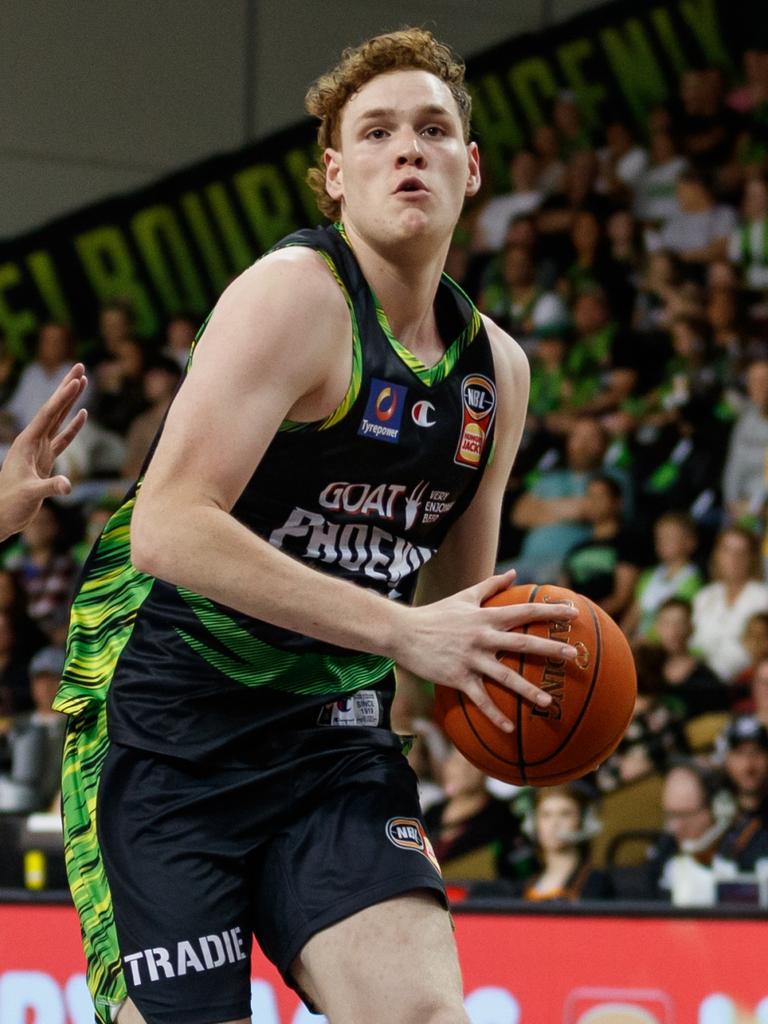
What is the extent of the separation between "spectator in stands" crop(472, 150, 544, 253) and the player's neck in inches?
312

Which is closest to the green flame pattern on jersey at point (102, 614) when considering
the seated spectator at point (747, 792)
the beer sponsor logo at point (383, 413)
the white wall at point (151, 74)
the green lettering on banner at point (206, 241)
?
the beer sponsor logo at point (383, 413)

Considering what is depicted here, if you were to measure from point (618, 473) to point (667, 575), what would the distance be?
96cm

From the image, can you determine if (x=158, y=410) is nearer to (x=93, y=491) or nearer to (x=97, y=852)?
(x=93, y=491)

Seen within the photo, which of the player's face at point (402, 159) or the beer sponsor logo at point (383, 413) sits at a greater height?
the player's face at point (402, 159)

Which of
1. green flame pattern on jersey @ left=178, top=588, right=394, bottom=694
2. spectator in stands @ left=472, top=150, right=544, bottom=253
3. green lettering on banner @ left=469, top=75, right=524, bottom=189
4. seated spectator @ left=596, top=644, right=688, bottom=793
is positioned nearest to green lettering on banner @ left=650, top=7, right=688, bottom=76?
green lettering on banner @ left=469, top=75, right=524, bottom=189

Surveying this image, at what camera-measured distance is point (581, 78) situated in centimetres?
1209

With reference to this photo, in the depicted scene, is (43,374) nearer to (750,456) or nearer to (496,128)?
(496,128)

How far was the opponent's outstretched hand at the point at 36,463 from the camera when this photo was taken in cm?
315

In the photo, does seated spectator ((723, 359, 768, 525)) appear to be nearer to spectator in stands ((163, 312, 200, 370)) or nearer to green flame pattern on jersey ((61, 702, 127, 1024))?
spectator in stands ((163, 312, 200, 370))

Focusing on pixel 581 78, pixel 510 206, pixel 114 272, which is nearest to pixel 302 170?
pixel 114 272

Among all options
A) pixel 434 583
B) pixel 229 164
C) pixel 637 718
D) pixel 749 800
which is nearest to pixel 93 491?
pixel 229 164

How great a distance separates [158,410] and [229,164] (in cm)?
278

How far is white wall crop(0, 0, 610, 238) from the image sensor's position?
1185 cm

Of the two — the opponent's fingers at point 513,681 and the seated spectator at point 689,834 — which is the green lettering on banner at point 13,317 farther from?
the opponent's fingers at point 513,681
